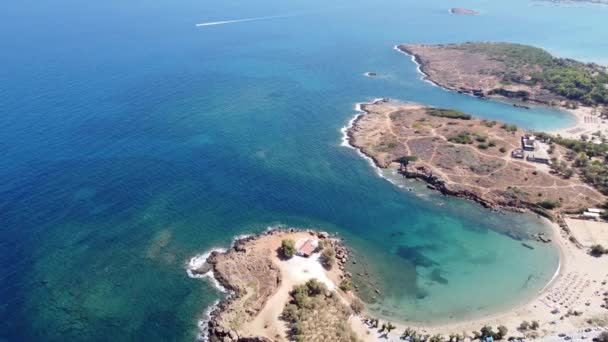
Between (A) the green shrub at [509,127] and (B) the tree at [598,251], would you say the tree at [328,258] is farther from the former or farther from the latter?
(A) the green shrub at [509,127]

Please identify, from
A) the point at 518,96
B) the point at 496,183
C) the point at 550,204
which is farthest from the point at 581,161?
the point at 518,96

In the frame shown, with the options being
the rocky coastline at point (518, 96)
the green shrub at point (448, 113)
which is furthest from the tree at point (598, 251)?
the rocky coastline at point (518, 96)

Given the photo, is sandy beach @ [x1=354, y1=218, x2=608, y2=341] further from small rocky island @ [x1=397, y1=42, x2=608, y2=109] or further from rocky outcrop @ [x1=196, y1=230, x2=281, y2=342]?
small rocky island @ [x1=397, y1=42, x2=608, y2=109]

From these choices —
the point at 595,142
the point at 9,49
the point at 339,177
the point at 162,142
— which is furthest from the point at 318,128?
the point at 9,49

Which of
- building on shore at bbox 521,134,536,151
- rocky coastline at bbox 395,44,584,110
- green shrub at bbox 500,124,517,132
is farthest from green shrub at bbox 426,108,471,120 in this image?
rocky coastline at bbox 395,44,584,110

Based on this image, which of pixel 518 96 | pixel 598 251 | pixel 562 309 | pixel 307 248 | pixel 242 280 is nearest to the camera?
Answer: pixel 562 309

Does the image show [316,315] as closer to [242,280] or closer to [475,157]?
[242,280]
